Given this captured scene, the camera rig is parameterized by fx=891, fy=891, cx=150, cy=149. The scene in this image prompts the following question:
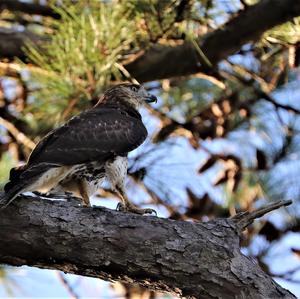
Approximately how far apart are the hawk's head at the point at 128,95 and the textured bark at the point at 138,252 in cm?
161

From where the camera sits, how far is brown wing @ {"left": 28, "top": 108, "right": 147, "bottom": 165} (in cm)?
418

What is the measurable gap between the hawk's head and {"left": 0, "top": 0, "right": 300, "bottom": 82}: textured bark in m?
0.08

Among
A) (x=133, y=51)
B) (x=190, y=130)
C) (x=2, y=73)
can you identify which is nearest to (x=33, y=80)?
(x=2, y=73)

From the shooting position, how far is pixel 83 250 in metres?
3.65

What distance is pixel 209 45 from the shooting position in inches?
202

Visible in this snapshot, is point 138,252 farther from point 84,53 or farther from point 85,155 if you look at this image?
point 84,53

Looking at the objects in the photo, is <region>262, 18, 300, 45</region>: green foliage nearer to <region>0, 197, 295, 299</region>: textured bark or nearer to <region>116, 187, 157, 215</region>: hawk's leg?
<region>116, 187, 157, 215</region>: hawk's leg

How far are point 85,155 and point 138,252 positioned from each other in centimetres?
81

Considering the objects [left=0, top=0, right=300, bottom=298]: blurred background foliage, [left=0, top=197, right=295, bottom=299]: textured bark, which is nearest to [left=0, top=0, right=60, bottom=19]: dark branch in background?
[left=0, top=0, right=300, bottom=298]: blurred background foliage

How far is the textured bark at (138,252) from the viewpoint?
3611 mm

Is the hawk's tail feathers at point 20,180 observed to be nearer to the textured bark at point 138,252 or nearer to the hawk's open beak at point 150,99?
the textured bark at point 138,252

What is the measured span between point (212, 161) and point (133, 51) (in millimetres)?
801

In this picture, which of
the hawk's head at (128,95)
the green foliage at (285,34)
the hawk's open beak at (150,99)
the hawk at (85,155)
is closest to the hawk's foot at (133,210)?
the hawk at (85,155)

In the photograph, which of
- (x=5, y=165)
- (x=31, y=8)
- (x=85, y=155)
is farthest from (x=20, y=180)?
(x=31, y=8)
